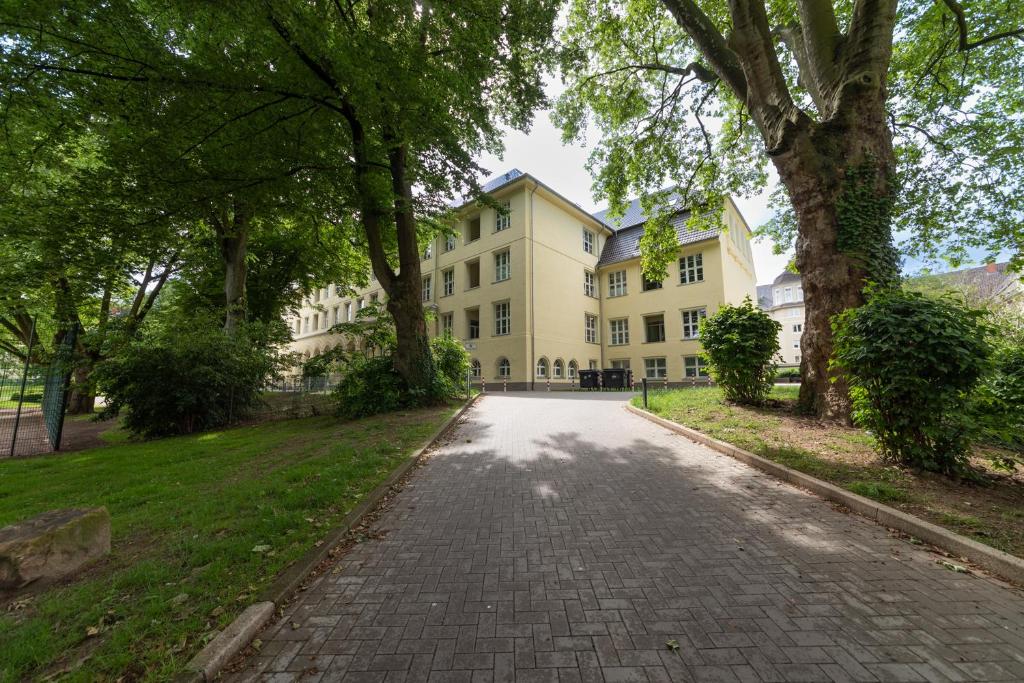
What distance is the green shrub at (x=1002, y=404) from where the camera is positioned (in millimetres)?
4289

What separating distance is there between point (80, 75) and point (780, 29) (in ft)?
53.3

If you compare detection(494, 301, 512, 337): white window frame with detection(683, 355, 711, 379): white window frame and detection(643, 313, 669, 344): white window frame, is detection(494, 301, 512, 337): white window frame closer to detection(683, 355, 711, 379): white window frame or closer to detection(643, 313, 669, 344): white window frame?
detection(643, 313, 669, 344): white window frame

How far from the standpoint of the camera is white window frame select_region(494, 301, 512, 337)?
84.2ft

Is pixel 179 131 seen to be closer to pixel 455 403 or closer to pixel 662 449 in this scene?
pixel 455 403

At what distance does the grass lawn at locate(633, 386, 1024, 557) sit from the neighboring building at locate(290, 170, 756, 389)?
16874 mm

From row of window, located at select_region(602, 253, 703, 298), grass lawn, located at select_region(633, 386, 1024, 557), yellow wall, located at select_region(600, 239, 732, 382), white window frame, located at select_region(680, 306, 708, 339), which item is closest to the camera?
grass lawn, located at select_region(633, 386, 1024, 557)

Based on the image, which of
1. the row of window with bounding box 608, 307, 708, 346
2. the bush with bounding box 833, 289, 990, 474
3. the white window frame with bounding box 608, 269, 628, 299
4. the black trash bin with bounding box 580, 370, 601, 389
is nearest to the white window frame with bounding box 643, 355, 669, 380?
the row of window with bounding box 608, 307, 708, 346

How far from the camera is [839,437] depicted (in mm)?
6363

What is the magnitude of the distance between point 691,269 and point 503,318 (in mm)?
12514

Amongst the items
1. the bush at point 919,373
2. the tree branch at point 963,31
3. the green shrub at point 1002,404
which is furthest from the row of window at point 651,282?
the bush at point 919,373

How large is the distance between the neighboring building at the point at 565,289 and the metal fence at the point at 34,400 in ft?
46.8

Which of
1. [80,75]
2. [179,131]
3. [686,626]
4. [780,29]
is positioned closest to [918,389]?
[686,626]

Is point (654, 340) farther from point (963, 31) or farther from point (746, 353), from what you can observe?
point (963, 31)

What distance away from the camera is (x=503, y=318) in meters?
26.2
